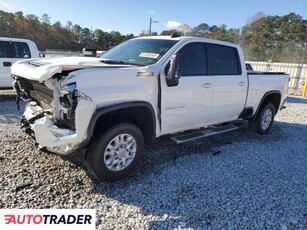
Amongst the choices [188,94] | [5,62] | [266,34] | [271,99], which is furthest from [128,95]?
[266,34]

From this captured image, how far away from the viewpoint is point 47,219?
9.30ft

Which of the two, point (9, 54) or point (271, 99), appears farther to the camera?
point (9, 54)

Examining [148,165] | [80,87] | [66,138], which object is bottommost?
[148,165]

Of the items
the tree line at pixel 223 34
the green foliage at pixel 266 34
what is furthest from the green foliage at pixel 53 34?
the green foliage at pixel 266 34

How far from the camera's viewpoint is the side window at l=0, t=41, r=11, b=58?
870 cm

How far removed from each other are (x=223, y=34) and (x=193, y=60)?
4246 centimetres

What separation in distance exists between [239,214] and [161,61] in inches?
87.0

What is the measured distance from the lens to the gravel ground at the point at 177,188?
3076 mm

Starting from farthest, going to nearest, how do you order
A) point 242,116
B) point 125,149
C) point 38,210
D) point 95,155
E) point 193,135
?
point 242,116 < point 193,135 < point 125,149 < point 95,155 < point 38,210

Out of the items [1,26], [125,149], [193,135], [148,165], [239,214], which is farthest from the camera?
[1,26]

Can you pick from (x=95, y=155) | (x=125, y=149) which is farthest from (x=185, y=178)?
(x=95, y=155)

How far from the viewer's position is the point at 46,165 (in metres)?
4.05

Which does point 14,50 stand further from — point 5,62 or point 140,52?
point 140,52

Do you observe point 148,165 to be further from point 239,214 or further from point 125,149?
point 239,214
